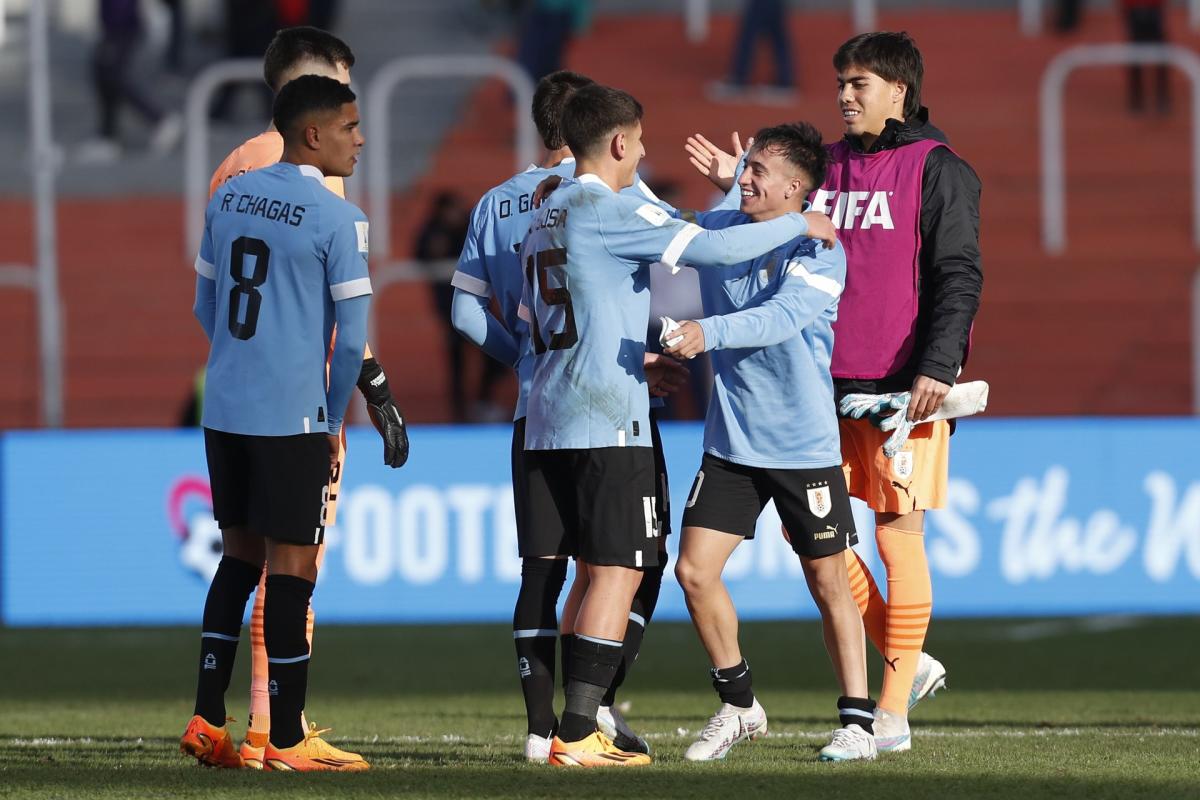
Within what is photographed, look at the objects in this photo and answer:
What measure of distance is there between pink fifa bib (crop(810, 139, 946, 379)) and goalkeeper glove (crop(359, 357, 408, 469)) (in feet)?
4.49

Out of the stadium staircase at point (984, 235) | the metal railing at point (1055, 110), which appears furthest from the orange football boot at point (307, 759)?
the metal railing at point (1055, 110)

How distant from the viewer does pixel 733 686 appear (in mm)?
6055

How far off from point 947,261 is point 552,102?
1.30 m

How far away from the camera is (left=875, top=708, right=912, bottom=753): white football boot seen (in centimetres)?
614

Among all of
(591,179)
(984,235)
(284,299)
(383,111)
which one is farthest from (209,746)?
(984,235)

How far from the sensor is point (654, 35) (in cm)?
2106

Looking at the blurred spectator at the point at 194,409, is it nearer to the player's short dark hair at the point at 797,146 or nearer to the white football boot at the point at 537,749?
the white football boot at the point at 537,749

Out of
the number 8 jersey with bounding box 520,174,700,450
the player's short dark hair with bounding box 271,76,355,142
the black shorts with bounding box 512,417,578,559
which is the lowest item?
the black shorts with bounding box 512,417,578,559

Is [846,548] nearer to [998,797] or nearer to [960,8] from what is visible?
[998,797]

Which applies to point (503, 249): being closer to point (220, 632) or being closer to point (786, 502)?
point (786, 502)

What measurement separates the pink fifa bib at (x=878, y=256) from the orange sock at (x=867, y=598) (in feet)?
2.02

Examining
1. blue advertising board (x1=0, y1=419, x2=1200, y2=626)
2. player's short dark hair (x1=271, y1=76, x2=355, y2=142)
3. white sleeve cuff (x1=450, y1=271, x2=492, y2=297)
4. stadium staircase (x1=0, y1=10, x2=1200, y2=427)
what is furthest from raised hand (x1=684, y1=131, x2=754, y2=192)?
stadium staircase (x1=0, y1=10, x2=1200, y2=427)

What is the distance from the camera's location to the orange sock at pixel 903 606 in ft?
20.6

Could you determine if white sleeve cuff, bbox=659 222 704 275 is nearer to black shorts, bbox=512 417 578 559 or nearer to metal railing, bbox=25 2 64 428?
black shorts, bbox=512 417 578 559
